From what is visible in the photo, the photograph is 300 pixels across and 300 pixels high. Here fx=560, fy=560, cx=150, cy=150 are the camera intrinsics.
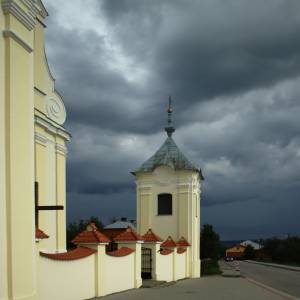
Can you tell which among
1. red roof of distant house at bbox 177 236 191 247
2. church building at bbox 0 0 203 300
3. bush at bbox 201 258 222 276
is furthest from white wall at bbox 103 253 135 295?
bush at bbox 201 258 222 276

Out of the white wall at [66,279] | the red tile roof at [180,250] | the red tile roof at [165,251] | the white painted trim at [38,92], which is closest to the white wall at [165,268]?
the red tile roof at [165,251]

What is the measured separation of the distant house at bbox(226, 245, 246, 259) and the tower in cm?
12318

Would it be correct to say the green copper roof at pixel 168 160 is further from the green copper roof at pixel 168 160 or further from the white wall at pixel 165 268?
the white wall at pixel 165 268

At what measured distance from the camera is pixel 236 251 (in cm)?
16462

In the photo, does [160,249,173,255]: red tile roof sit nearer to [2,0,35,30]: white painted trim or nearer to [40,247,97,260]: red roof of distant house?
[40,247,97,260]: red roof of distant house

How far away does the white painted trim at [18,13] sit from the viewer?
301 inches

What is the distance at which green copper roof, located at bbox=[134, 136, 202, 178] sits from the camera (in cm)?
3272

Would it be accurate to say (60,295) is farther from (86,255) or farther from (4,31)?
(4,31)

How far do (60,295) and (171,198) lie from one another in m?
21.1

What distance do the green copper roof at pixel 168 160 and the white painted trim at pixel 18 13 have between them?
24.7 m

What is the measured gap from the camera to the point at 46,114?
766 inches

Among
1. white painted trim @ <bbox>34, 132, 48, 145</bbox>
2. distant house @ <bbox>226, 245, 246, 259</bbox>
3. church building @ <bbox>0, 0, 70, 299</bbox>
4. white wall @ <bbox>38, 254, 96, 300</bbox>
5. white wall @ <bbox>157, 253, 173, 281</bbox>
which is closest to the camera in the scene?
church building @ <bbox>0, 0, 70, 299</bbox>

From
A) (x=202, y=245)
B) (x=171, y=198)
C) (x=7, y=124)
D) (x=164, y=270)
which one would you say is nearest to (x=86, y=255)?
(x=7, y=124)

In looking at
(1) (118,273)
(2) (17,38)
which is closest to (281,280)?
(1) (118,273)
